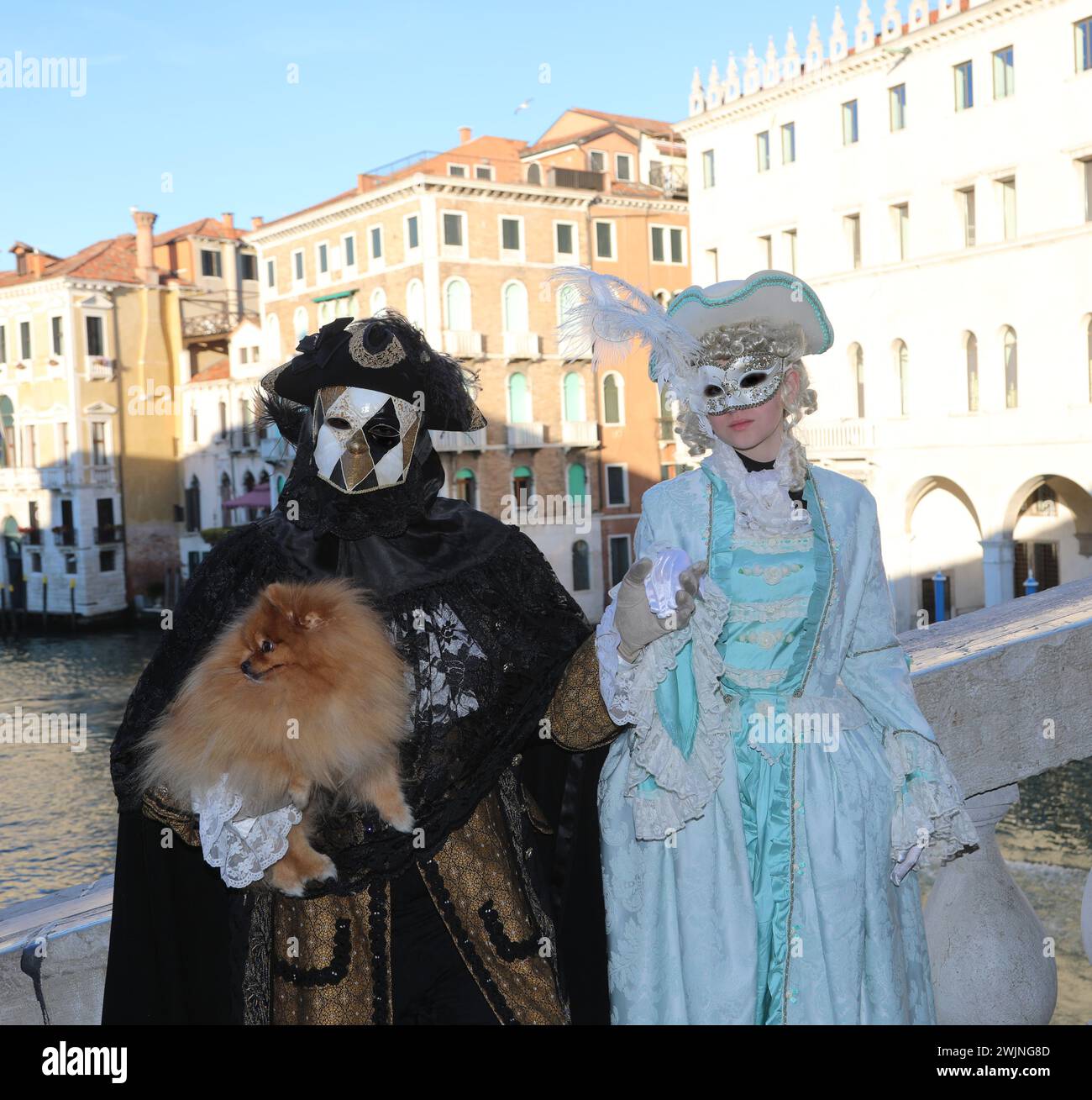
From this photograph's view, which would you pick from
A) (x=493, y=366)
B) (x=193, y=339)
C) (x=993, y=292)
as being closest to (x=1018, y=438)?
(x=993, y=292)

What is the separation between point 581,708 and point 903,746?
608 mm

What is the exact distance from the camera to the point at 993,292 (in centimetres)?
2098

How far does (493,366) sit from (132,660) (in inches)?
456

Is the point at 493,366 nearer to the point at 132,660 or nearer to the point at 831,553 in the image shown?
the point at 132,660

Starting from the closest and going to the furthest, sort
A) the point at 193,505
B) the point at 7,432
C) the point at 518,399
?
the point at 518,399 < the point at 193,505 < the point at 7,432

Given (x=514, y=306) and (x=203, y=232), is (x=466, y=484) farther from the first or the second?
(x=203, y=232)

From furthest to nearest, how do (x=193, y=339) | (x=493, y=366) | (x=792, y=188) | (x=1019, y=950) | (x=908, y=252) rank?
→ 1. (x=193, y=339)
2. (x=493, y=366)
3. (x=792, y=188)
4. (x=908, y=252)
5. (x=1019, y=950)

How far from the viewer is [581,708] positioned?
2377 millimetres

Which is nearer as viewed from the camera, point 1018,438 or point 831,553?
point 831,553

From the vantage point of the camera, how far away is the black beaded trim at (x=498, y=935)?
2.27 meters

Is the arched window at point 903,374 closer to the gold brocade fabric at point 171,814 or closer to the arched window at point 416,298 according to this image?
the arched window at point 416,298

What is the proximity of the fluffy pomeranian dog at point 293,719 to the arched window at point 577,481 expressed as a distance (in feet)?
98.6

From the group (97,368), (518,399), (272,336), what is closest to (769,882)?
(518,399)

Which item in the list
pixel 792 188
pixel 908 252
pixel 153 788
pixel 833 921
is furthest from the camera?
pixel 792 188
